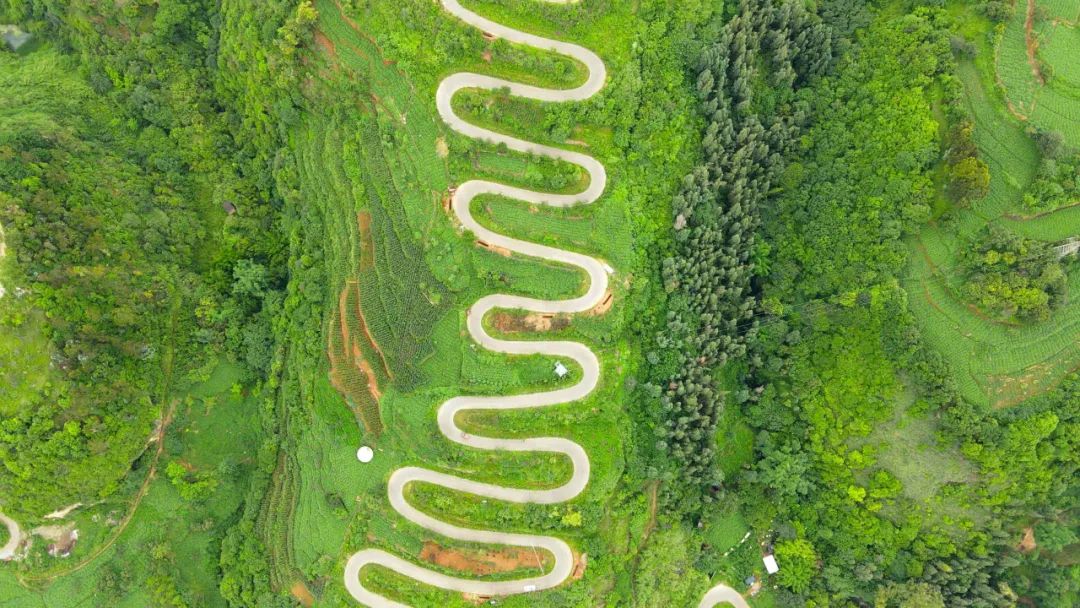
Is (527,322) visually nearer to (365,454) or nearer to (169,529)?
(365,454)

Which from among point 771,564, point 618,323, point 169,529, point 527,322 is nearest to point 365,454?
point 527,322

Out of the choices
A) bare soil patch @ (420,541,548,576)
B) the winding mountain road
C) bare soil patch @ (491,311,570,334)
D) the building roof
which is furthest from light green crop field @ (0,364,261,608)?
the building roof

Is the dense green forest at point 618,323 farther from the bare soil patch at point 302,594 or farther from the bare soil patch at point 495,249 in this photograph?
the bare soil patch at point 495,249

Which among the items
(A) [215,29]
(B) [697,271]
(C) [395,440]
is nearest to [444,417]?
(C) [395,440]

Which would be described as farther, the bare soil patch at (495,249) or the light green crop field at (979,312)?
the light green crop field at (979,312)

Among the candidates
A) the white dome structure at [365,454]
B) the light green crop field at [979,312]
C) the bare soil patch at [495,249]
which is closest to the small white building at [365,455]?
the white dome structure at [365,454]

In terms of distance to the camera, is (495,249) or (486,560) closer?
(486,560)

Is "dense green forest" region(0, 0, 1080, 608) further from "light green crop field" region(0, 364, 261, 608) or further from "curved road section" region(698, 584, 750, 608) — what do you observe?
"curved road section" region(698, 584, 750, 608)
